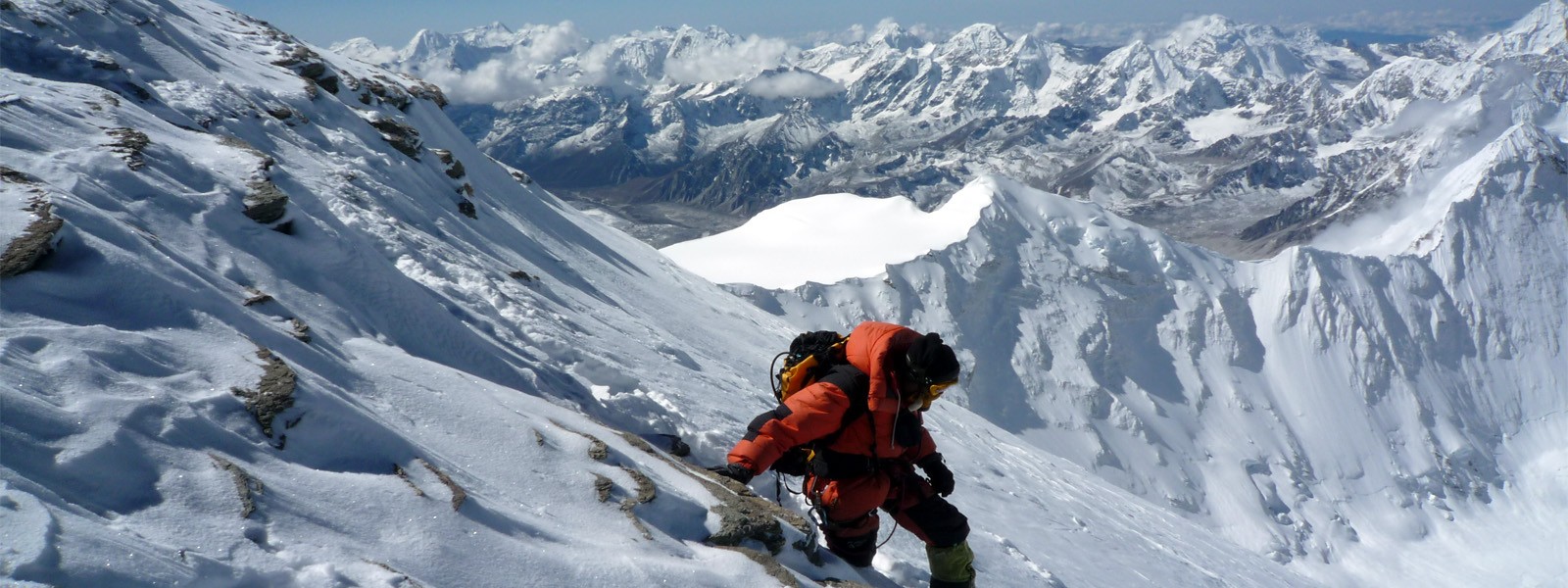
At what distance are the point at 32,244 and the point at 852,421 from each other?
6.11 meters

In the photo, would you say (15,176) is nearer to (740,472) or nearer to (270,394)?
(270,394)

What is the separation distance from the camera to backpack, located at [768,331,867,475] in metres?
6.74

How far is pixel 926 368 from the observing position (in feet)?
20.7

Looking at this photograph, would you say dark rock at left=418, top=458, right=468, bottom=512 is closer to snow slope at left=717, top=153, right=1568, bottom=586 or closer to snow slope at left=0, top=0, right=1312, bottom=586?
snow slope at left=0, top=0, right=1312, bottom=586

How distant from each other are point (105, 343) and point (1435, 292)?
128 meters

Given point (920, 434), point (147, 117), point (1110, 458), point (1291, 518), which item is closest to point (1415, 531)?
point (1291, 518)

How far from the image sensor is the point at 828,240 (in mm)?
57656

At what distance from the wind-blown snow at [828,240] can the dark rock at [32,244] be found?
3868 centimetres

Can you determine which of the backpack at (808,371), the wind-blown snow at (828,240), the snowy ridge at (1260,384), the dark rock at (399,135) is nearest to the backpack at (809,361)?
the backpack at (808,371)

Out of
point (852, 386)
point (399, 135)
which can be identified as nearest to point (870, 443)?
point (852, 386)

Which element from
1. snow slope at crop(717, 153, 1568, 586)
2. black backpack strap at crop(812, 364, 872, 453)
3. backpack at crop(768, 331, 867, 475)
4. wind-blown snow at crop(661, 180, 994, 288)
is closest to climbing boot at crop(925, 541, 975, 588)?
backpack at crop(768, 331, 867, 475)

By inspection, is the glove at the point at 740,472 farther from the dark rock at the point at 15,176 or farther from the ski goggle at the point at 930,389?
the dark rock at the point at 15,176

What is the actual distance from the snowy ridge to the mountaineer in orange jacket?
36874mm

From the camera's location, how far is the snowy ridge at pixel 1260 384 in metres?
59.3
